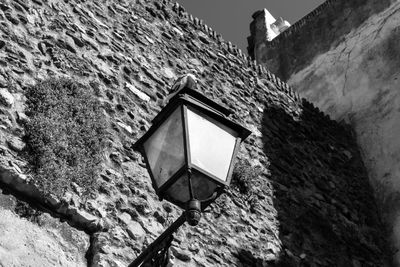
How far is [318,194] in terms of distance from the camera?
6598mm

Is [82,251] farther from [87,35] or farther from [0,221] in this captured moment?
[87,35]

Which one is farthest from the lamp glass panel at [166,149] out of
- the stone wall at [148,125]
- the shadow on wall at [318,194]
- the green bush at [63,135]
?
the shadow on wall at [318,194]

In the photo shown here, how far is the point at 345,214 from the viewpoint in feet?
21.9

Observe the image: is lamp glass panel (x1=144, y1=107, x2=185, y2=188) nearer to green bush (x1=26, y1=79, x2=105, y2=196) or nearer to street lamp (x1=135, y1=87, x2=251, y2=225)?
street lamp (x1=135, y1=87, x2=251, y2=225)

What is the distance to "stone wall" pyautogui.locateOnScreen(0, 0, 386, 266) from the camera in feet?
14.0

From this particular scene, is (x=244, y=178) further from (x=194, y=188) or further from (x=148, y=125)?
(x=194, y=188)

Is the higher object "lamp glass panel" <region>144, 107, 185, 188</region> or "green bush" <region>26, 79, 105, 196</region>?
"green bush" <region>26, 79, 105, 196</region>

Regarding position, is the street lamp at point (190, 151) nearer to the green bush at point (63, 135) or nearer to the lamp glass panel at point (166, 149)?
the lamp glass panel at point (166, 149)

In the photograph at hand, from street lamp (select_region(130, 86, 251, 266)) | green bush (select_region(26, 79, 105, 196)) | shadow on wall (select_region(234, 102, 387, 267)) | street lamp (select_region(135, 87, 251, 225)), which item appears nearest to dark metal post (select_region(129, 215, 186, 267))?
street lamp (select_region(130, 86, 251, 266))

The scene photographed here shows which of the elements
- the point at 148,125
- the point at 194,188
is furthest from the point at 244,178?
the point at 194,188

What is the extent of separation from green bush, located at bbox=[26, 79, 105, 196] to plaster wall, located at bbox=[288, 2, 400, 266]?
3.24 meters

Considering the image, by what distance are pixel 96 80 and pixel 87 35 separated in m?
0.46

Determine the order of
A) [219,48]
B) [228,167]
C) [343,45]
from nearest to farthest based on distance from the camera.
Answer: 1. [228,167]
2. [219,48]
3. [343,45]

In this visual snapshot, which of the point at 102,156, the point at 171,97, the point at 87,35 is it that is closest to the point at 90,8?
the point at 87,35
